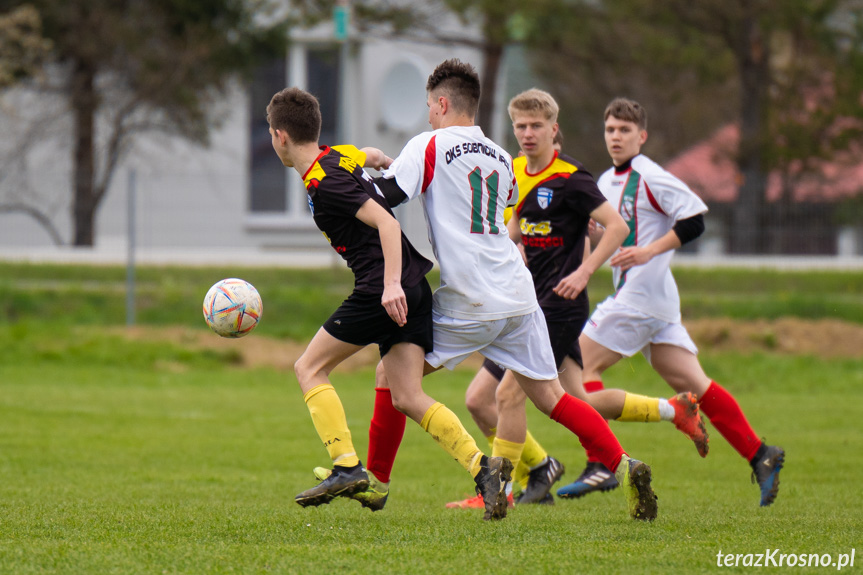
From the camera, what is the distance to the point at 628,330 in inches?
269

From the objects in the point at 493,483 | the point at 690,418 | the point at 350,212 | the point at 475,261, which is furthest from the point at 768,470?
the point at 350,212

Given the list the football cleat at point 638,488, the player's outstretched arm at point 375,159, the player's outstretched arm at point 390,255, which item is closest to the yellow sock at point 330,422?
the player's outstretched arm at point 390,255

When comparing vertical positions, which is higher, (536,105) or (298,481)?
(536,105)

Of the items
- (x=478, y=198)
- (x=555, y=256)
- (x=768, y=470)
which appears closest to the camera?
(x=478, y=198)

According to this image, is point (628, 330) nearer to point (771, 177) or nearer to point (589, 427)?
point (589, 427)

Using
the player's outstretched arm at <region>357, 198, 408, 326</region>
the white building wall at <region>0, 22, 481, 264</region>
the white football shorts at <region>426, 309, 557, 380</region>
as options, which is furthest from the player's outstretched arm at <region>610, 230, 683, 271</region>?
the white building wall at <region>0, 22, 481, 264</region>

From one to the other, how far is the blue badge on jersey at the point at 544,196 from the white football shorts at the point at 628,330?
97 centimetres

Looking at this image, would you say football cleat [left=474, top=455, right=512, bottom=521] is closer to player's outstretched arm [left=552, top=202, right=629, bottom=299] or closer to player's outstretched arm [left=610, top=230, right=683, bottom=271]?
player's outstretched arm [left=552, top=202, right=629, bottom=299]

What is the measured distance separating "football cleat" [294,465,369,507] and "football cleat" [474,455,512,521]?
22.2 inches

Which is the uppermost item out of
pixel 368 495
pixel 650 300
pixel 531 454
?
pixel 650 300

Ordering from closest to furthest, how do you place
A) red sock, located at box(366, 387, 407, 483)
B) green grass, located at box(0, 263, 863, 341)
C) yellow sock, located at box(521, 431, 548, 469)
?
red sock, located at box(366, 387, 407, 483), yellow sock, located at box(521, 431, 548, 469), green grass, located at box(0, 263, 863, 341)

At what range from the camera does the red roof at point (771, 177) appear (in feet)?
63.6

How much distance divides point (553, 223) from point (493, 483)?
6.02 ft

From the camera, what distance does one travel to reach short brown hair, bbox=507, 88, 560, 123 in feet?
19.7
